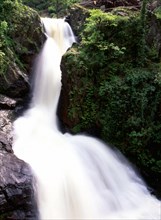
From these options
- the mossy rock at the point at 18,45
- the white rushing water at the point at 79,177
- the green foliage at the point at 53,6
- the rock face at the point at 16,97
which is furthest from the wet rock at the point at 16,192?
the green foliage at the point at 53,6

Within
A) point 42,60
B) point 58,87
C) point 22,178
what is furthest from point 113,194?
point 42,60

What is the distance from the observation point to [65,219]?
8.03 metres

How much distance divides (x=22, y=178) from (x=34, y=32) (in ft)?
32.1

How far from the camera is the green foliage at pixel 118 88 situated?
10.4 metres

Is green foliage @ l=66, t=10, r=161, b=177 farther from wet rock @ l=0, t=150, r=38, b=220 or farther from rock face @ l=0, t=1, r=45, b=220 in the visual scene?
wet rock @ l=0, t=150, r=38, b=220

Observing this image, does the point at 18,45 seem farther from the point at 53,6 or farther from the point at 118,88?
the point at 53,6

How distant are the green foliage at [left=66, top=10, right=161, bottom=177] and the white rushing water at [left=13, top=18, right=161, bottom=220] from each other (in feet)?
2.08

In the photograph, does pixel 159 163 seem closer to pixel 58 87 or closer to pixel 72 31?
pixel 58 87

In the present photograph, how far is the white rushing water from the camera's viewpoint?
8.35m

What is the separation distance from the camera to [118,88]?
10.7m

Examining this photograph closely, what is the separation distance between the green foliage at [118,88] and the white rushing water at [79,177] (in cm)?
64

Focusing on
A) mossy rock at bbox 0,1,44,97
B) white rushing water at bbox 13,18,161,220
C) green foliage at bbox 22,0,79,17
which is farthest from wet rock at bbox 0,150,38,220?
green foliage at bbox 22,0,79,17

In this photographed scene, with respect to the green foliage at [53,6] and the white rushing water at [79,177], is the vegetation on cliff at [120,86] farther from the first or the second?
the green foliage at [53,6]

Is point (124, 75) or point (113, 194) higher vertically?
point (124, 75)
